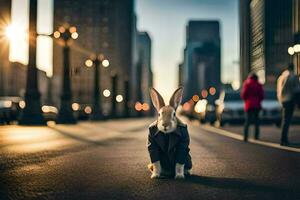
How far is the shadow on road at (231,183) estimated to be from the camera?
16.2 feet

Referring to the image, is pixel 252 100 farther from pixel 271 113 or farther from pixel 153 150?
pixel 271 113

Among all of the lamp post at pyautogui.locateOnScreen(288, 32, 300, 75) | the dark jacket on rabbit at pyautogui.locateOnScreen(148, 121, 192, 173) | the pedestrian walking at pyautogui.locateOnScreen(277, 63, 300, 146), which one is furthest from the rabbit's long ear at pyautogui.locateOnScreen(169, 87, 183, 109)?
the lamp post at pyautogui.locateOnScreen(288, 32, 300, 75)

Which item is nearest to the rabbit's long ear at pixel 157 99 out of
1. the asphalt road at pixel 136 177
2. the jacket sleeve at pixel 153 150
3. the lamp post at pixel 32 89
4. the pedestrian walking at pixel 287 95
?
the jacket sleeve at pixel 153 150

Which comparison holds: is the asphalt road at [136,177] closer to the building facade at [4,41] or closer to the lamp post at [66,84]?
the lamp post at [66,84]

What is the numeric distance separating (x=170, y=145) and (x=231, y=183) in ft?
2.74

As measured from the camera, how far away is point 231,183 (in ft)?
17.5

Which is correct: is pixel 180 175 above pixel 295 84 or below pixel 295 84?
below

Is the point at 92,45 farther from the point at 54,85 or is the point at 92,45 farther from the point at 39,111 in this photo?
the point at 39,111

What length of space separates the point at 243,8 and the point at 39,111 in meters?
121

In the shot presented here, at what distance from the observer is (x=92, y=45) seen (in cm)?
17662

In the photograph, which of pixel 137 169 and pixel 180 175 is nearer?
pixel 180 175

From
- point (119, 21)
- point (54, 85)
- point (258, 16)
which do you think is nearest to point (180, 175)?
point (258, 16)

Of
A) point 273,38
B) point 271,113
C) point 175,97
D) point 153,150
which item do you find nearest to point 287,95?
point 175,97

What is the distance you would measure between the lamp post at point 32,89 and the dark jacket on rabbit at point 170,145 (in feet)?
68.7
